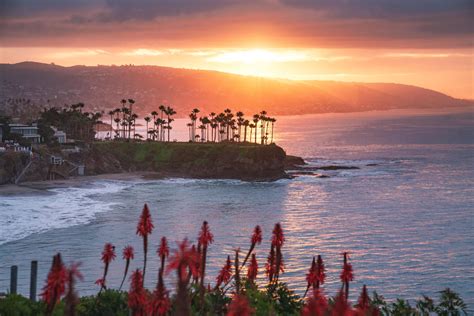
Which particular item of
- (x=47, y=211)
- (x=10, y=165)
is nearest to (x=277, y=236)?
(x=47, y=211)

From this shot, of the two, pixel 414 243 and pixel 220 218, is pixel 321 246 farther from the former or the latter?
pixel 220 218

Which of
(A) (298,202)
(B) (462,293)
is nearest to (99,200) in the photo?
(A) (298,202)

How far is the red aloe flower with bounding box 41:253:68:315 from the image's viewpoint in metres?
15.7

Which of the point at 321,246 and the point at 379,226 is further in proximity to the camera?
the point at 379,226

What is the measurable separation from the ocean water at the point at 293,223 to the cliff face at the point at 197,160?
568cm

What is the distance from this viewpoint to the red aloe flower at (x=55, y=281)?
15.7m

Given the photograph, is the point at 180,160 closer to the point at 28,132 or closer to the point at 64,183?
the point at 64,183

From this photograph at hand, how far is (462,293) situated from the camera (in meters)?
50.1

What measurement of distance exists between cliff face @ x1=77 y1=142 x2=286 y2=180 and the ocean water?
5.68m

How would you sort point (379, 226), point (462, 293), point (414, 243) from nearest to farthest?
1. point (462, 293)
2. point (414, 243)
3. point (379, 226)

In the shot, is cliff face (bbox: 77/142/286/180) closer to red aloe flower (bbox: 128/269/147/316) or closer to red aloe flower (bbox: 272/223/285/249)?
red aloe flower (bbox: 272/223/285/249)

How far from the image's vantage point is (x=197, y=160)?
13250 centimetres

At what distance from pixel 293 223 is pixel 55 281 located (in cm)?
6455

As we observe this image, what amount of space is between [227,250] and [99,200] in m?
36.6
